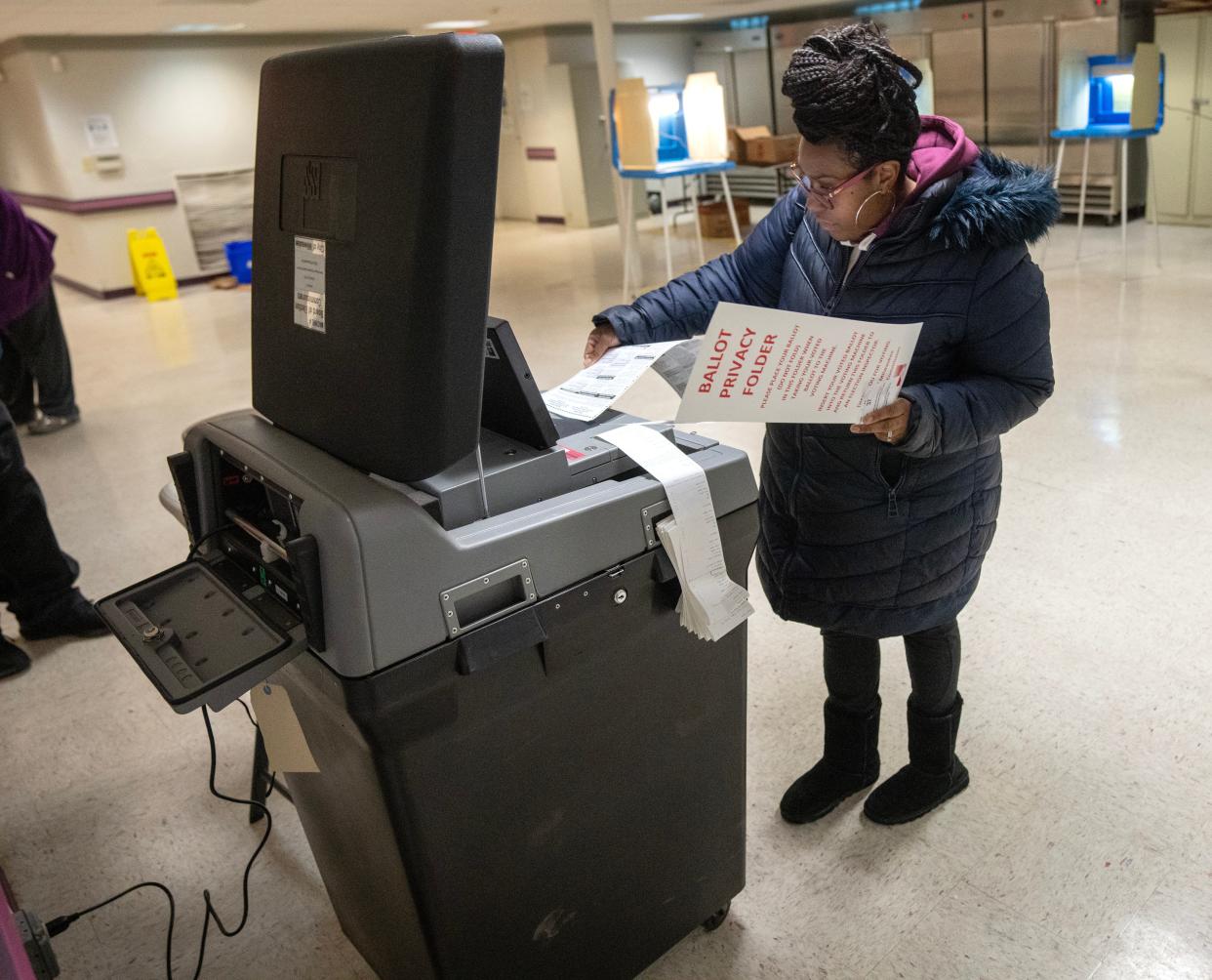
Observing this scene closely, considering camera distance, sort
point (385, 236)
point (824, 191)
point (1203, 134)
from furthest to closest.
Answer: point (1203, 134) → point (824, 191) → point (385, 236)

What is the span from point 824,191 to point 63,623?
2339mm

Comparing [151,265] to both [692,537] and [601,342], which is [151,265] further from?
[692,537]

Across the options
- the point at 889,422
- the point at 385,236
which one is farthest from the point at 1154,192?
the point at 385,236

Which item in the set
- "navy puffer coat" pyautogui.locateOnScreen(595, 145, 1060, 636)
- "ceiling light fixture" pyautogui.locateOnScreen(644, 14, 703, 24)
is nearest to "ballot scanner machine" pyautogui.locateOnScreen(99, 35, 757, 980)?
"navy puffer coat" pyautogui.locateOnScreen(595, 145, 1060, 636)

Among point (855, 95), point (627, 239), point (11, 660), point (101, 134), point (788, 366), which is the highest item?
point (101, 134)

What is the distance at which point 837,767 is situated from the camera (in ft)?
5.81

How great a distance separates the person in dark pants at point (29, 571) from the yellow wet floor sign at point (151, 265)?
6.29m

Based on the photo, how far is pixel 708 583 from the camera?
1.19 meters

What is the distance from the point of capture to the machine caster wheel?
5.01 feet

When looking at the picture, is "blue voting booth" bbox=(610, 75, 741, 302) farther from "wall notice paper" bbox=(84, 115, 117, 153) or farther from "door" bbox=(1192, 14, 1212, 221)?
"wall notice paper" bbox=(84, 115, 117, 153)

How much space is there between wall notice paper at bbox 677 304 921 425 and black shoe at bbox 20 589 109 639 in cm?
220

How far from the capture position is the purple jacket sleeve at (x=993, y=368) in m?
1.25

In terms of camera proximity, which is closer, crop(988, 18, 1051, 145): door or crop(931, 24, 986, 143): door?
crop(988, 18, 1051, 145): door

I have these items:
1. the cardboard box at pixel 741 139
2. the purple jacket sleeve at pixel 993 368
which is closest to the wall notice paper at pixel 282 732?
the purple jacket sleeve at pixel 993 368
